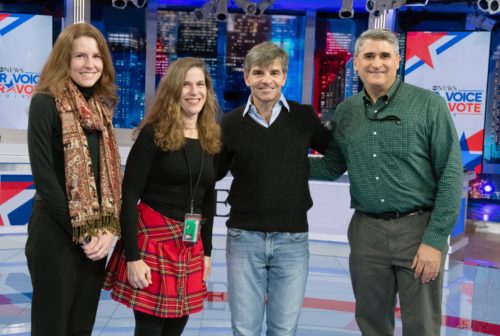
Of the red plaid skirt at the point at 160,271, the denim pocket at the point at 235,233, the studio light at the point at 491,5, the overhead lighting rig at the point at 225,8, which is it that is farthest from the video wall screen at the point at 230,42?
the red plaid skirt at the point at 160,271

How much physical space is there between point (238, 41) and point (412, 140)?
8.29 meters

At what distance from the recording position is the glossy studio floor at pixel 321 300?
134 inches

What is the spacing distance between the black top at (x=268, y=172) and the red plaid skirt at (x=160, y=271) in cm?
26

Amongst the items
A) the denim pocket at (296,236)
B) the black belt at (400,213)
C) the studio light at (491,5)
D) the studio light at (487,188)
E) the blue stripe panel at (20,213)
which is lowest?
the studio light at (487,188)

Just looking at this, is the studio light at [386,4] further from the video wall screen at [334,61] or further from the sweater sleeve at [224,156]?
the sweater sleeve at [224,156]

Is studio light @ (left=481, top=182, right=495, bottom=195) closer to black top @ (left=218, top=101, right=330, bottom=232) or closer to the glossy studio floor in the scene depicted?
the glossy studio floor

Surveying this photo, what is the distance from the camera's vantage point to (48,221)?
1.88 m

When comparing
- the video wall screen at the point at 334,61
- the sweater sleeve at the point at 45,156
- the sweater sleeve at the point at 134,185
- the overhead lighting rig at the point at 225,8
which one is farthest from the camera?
the video wall screen at the point at 334,61

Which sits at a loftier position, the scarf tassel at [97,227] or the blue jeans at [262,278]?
the scarf tassel at [97,227]

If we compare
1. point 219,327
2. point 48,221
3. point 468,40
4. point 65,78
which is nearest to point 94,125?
point 65,78

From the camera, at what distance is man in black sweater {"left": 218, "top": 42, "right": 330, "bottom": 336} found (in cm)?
215

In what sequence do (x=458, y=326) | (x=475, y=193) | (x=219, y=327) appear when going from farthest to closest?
(x=475, y=193), (x=458, y=326), (x=219, y=327)

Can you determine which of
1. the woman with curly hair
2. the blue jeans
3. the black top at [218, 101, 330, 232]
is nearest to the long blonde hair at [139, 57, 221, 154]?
the woman with curly hair

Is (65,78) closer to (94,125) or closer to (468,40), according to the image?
(94,125)
